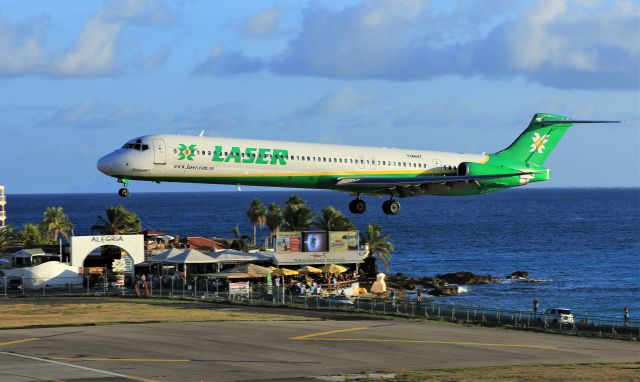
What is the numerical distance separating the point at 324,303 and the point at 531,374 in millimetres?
26443

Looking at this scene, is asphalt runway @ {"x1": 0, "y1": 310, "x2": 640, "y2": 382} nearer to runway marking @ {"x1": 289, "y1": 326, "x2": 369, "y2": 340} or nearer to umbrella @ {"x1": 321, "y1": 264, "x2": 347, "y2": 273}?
runway marking @ {"x1": 289, "y1": 326, "x2": 369, "y2": 340}

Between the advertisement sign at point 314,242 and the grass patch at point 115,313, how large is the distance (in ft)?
96.7

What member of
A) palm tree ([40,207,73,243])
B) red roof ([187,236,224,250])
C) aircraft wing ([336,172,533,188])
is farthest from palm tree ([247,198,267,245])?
aircraft wing ([336,172,533,188])

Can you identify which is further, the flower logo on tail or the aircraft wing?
the flower logo on tail

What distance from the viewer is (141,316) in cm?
5194

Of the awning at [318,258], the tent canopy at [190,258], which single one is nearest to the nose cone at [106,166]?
the tent canopy at [190,258]

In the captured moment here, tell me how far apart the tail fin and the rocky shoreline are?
46.8m

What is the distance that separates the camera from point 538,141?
62.4m

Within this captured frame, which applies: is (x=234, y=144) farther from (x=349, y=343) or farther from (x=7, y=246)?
(x=7, y=246)

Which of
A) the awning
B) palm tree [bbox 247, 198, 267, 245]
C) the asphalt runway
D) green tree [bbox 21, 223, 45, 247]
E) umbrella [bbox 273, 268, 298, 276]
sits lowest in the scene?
the asphalt runway

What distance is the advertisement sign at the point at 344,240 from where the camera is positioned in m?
90.6

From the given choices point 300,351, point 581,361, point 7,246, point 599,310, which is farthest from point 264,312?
point 7,246

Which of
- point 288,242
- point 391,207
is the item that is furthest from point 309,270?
point 391,207

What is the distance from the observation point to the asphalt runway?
109 ft
